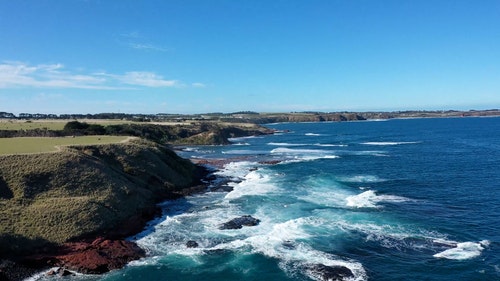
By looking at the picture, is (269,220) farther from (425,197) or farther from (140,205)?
(425,197)

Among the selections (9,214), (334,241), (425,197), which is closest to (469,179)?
(425,197)

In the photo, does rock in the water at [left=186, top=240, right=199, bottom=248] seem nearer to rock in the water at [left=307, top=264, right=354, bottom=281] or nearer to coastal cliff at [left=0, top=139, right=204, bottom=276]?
coastal cliff at [left=0, top=139, right=204, bottom=276]

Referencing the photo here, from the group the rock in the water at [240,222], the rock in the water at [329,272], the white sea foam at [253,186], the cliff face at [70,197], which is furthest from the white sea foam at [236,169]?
the rock in the water at [329,272]

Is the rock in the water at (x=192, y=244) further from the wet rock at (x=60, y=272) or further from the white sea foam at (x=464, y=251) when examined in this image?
the white sea foam at (x=464, y=251)

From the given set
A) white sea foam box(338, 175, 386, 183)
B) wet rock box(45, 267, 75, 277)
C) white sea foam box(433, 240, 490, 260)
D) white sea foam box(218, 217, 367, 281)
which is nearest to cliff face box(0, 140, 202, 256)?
wet rock box(45, 267, 75, 277)

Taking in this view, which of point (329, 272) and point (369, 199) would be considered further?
point (369, 199)

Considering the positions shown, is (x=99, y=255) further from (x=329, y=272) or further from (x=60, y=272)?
(x=329, y=272)

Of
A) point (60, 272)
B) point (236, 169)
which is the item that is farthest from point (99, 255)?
point (236, 169)
